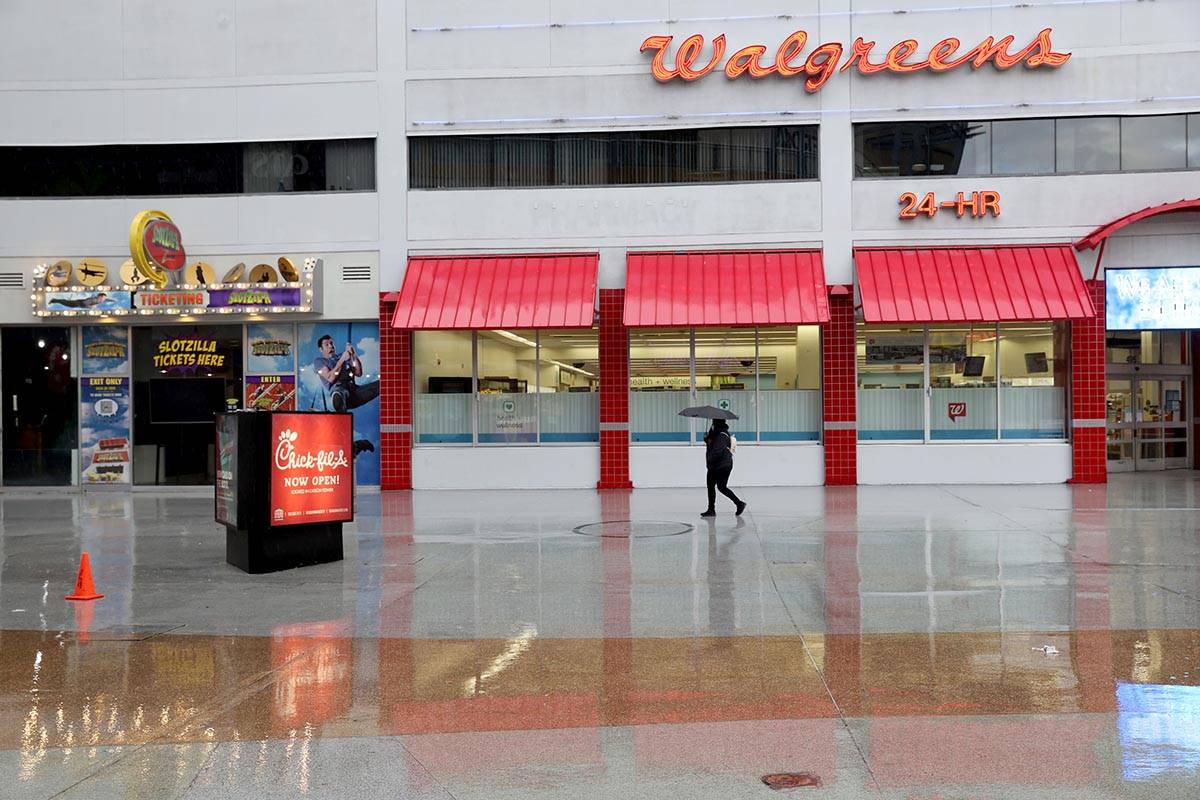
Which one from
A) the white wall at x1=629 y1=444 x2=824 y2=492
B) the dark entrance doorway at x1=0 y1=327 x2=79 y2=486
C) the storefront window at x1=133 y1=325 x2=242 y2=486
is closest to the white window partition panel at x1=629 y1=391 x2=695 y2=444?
the white wall at x1=629 y1=444 x2=824 y2=492

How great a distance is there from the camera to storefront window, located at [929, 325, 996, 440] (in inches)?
857

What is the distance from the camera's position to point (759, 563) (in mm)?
11961

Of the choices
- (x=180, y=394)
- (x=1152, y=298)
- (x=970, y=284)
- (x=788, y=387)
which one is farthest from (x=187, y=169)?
(x=1152, y=298)

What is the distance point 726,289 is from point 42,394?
15061 mm

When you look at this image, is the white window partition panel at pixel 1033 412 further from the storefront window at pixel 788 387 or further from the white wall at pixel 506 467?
the white wall at pixel 506 467

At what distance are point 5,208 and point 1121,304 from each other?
77.0 ft

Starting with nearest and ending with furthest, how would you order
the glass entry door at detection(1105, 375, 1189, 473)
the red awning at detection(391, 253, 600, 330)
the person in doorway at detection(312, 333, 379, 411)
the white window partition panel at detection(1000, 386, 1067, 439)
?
the red awning at detection(391, 253, 600, 330), the white window partition panel at detection(1000, 386, 1067, 439), the person in doorway at detection(312, 333, 379, 411), the glass entry door at detection(1105, 375, 1189, 473)

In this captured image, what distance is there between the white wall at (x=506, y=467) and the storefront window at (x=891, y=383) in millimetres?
5675

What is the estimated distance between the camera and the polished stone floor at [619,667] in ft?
18.1

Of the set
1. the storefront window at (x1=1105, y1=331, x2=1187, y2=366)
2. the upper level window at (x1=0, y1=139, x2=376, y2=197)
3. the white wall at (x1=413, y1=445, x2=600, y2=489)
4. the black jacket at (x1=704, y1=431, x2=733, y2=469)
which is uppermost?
the upper level window at (x1=0, y1=139, x2=376, y2=197)

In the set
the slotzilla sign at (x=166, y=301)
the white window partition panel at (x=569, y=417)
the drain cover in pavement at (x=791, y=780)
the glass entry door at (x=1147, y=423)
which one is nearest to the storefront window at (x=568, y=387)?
the white window partition panel at (x=569, y=417)

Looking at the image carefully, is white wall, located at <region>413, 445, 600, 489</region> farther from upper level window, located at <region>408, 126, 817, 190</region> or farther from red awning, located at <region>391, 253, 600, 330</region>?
upper level window, located at <region>408, 126, 817, 190</region>

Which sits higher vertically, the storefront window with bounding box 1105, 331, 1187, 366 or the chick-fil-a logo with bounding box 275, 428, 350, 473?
the storefront window with bounding box 1105, 331, 1187, 366

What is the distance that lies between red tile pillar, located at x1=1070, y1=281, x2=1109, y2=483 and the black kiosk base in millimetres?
15268
